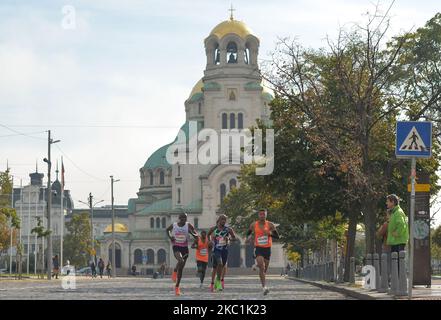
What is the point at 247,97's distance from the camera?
385 feet

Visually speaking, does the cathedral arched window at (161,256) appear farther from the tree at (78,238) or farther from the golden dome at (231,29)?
the golden dome at (231,29)

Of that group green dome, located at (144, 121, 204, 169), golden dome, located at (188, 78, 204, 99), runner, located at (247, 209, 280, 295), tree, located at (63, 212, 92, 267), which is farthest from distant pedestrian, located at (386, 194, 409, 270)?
green dome, located at (144, 121, 204, 169)

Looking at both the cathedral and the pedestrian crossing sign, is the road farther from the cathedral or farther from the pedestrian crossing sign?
the cathedral

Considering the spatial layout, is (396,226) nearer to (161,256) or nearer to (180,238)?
(180,238)

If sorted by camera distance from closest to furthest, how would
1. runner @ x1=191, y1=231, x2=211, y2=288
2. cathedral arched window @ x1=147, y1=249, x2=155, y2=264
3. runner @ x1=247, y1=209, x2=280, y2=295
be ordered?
runner @ x1=247, y1=209, x2=280, y2=295 < runner @ x1=191, y1=231, x2=211, y2=288 < cathedral arched window @ x1=147, y1=249, x2=155, y2=264

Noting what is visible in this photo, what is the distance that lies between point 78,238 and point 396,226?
104280 millimetres

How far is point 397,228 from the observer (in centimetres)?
2072

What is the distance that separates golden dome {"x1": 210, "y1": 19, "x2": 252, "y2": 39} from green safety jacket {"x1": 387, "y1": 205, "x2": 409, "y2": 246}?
3733 inches

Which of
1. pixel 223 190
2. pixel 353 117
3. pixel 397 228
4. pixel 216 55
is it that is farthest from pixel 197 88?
pixel 397 228

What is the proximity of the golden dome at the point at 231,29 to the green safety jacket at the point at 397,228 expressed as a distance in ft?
311

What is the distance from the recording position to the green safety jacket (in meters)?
20.5

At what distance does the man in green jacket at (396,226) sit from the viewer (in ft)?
67.3
